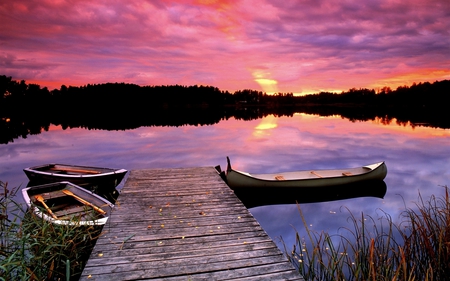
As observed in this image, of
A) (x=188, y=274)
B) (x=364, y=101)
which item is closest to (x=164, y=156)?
(x=188, y=274)

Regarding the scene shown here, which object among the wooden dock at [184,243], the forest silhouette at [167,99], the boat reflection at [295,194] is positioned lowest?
the boat reflection at [295,194]

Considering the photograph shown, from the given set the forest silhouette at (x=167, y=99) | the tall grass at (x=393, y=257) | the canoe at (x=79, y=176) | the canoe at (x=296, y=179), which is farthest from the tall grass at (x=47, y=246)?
the forest silhouette at (x=167, y=99)

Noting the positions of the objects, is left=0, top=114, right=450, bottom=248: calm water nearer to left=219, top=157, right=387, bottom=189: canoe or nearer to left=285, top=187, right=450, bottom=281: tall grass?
left=219, top=157, right=387, bottom=189: canoe

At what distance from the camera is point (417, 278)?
4.18 m

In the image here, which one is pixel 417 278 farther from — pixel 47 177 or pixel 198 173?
pixel 47 177

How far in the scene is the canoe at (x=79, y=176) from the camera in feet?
30.9

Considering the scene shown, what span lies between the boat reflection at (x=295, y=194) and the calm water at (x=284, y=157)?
29cm

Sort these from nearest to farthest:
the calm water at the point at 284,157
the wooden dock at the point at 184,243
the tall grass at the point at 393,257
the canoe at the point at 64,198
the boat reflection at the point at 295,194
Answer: the wooden dock at the point at 184,243
the tall grass at the point at 393,257
the canoe at the point at 64,198
the calm water at the point at 284,157
the boat reflection at the point at 295,194

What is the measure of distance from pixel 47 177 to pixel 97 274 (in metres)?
8.32

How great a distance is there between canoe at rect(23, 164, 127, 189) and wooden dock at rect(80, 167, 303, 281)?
345 cm

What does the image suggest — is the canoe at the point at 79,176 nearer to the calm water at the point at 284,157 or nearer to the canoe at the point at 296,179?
the calm water at the point at 284,157

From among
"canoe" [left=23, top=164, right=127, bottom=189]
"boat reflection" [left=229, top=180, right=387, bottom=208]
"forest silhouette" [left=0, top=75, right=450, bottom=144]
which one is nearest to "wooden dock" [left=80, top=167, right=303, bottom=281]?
"boat reflection" [left=229, top=180, right=387, bottom=208]

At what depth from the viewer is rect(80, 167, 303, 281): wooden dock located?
325cm

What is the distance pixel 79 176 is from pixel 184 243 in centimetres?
673
